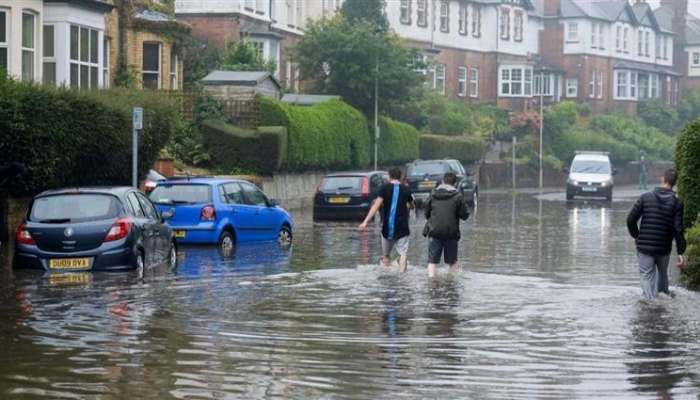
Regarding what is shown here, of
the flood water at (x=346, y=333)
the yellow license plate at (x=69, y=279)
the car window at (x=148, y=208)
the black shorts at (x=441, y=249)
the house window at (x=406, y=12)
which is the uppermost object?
the house window at (x=406, y=12)

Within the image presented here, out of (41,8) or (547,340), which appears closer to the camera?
(547,340)

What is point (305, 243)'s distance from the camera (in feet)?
96.3

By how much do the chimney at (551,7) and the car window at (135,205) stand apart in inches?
3341

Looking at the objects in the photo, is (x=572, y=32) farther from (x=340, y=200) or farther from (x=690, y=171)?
(x=690, y=171)

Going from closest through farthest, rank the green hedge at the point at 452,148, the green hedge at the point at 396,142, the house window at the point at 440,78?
the green hedge at the point at 396,142, the green hedge at the point at 452,148, the house window at the point at 440,78

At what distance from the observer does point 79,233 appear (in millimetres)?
20031

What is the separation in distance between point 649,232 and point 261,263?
26.9 feet

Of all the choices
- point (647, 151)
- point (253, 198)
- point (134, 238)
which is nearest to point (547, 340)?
point (134, 238)

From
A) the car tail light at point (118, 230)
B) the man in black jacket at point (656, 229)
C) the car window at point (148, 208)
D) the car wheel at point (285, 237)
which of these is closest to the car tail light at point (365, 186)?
the car wheel at point (285, 237)

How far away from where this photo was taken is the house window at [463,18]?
3622 inches

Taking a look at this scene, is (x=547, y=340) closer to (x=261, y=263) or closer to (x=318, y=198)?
(x=261, y=263)

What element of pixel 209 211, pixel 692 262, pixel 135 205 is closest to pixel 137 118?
pixel 209 211

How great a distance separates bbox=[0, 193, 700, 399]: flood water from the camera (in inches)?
433

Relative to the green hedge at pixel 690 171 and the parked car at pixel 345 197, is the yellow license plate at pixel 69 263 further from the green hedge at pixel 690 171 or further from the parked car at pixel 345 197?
the parked car at pixel 345 197
